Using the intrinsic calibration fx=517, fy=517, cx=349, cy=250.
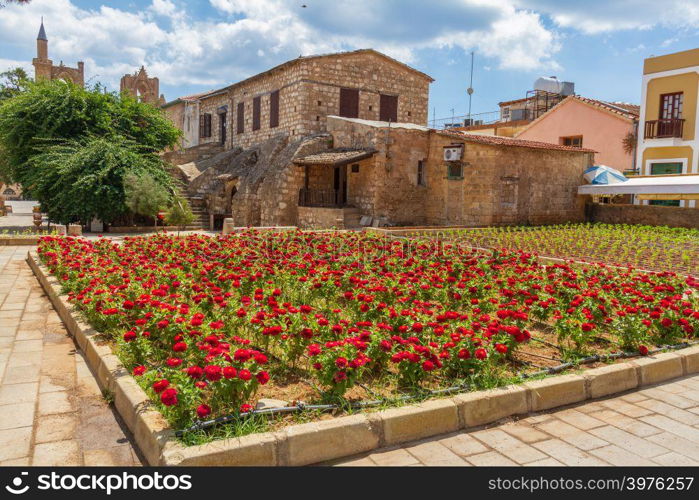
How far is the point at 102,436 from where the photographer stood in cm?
370

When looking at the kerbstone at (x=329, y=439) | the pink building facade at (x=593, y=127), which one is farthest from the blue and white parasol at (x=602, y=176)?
the kerbstone at (x=329, y=439)

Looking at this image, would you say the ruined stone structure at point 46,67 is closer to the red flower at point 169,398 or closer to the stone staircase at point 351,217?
the stone staircase at point 351,217

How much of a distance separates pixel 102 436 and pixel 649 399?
4.51 m

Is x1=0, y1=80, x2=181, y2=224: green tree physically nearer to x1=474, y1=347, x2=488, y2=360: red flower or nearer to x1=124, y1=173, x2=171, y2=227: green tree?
x1=124, y1=173, x2=171, y2=227: green tree

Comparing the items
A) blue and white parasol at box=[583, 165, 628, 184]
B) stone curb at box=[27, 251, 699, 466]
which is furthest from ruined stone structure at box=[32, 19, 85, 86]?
stone curb at box=[27, 251, 699, 466]

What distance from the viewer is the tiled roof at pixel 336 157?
68.3 feet

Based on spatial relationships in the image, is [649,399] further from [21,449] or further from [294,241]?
[294,241]

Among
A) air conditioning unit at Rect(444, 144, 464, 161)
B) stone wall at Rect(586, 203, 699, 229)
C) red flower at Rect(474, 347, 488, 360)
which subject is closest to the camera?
red flower at Rect(474, 347, 488, 360)

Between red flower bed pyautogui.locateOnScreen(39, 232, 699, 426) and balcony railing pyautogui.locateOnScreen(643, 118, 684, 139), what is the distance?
18.9 metres

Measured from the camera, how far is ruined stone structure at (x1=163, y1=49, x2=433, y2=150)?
2466 cm

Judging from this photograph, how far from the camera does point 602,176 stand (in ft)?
75.1

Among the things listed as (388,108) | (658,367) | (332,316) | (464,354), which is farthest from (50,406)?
(388,108)

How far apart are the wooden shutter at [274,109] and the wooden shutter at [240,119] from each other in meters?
3.58

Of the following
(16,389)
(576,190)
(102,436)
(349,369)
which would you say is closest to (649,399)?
(349,369)
